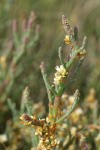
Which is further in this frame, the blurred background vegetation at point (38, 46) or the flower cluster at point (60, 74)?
the blurred background vegetation at point (38, 46)

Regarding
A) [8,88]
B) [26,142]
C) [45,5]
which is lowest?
[26,142]

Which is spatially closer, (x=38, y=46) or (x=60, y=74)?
(x=60, y=74)

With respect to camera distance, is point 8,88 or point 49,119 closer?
point 49,119

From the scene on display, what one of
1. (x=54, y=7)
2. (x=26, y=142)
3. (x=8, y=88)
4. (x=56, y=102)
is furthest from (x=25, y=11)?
(x=56, y=102)

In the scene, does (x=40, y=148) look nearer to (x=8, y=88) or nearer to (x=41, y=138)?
(x=41, y=138)

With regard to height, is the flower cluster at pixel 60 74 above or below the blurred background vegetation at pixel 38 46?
below

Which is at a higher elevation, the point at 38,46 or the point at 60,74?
the point at 38,46

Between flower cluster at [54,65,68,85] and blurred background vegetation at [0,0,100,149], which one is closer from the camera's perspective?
flower cluster at [54,65,68,85]

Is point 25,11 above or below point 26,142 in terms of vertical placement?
above
